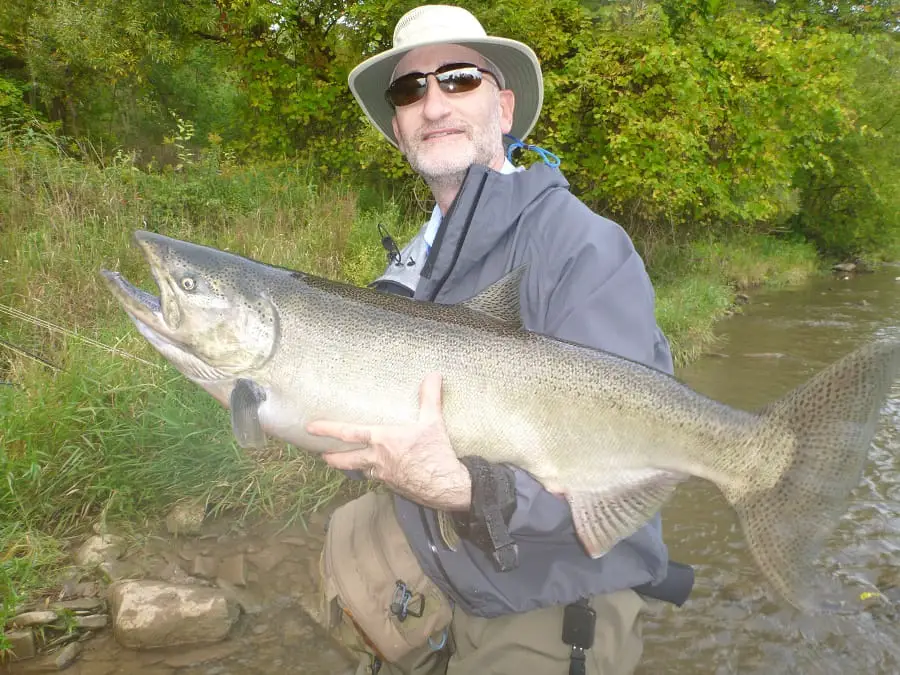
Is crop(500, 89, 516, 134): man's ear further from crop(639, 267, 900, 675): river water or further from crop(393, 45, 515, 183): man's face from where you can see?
crop(639, 267, 900, 675): river water

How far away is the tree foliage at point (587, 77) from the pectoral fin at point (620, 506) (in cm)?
822

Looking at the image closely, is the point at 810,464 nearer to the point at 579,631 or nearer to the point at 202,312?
the point at 579,631

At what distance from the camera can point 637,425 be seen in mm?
1950

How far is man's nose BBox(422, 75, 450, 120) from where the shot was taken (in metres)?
2.86

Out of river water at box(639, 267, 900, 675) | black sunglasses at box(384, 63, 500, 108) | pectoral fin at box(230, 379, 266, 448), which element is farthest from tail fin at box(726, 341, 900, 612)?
black sunglasses at box(384, 63, 500, 108)

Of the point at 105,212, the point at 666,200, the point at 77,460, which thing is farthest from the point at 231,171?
the point at 666,200

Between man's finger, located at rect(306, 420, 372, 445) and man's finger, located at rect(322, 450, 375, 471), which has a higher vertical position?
man's finger, located at rect(306, 420, 372, 445)

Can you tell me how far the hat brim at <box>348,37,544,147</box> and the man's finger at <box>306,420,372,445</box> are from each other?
191 centimetres

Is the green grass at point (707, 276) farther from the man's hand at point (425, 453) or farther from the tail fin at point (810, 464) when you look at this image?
the man's hand at point (425, 453)

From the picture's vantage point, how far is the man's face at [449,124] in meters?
2.83

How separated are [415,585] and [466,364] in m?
1.11

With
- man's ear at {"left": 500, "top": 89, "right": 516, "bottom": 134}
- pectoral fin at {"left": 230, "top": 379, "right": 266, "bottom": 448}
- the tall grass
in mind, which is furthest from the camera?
the tall grass

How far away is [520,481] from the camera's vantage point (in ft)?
6.71

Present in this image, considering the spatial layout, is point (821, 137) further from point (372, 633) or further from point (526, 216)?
point (372, 633)
